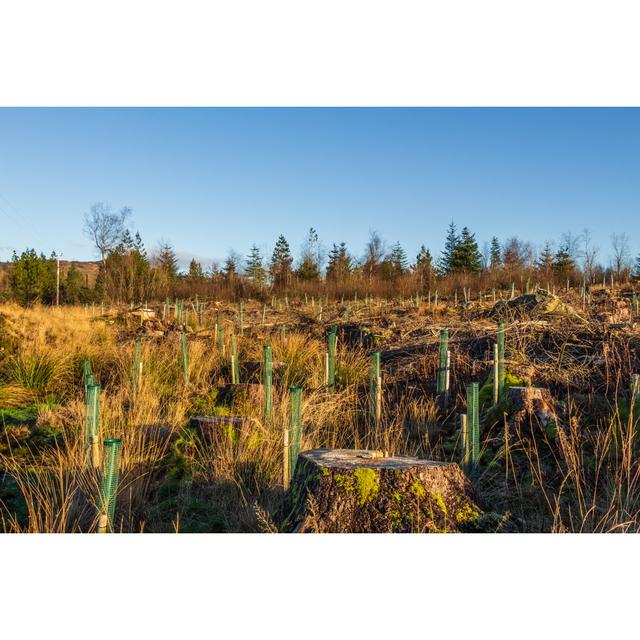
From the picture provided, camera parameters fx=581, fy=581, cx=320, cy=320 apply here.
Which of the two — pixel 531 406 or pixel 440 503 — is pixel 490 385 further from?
pixel 440 503

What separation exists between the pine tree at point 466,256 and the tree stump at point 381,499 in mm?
46308

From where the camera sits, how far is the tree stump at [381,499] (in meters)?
2.72

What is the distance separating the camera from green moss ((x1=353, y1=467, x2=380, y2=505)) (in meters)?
2.75

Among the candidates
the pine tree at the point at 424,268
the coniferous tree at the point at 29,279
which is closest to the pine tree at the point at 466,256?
the pine tree at the point at 424,268

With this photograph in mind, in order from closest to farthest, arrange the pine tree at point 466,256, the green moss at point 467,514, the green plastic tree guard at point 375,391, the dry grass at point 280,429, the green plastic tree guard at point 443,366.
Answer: the green moss at point 467,514, the dry grass at point 280,429, the green plastic tree guard at point 375,391, the green plastic tree guard at point 443,366, the pine tree at point 466,256

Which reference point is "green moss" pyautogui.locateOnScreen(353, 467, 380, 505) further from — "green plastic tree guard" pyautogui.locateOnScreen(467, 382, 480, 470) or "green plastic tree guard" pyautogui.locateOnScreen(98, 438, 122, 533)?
"green plastic tree guard" pyautogui.locateOnScreen(467, 382, 480, 470)

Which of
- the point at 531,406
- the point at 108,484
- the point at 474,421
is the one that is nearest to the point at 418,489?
the point at 108,484

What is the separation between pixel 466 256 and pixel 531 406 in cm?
4489

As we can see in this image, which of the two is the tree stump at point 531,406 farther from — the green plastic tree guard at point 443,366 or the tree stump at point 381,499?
the tree stump at point 381,499

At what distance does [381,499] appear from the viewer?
9.04 feet

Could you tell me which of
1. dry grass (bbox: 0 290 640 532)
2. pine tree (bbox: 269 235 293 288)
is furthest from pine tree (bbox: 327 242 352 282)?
dry grass (bbox: 0 290 640 532)
